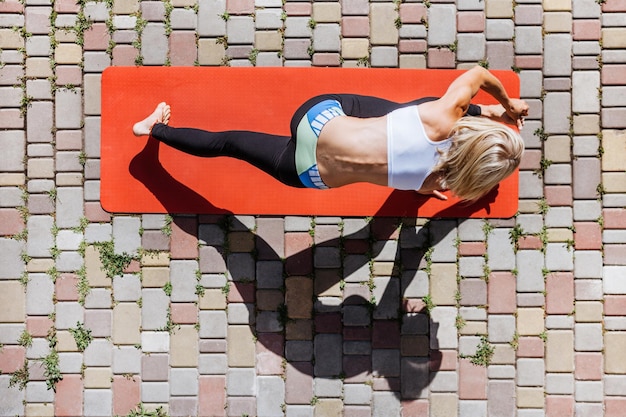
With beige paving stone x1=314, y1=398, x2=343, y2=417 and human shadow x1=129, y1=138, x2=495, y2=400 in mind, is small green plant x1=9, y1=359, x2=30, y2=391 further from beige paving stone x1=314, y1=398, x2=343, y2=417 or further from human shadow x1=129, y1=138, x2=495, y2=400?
beige paving stone x1=314, y1=398, x2=343, y2=417

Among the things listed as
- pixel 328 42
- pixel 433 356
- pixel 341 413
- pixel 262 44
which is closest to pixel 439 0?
pixel 328 42

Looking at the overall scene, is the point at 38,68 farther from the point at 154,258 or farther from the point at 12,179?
the point at 154,258

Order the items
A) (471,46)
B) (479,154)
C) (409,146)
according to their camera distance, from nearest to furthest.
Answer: (479,154) → (409,146) → (471,46)

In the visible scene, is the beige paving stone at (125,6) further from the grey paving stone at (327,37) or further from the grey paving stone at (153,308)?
Result: the grey paving stone at (153,308)

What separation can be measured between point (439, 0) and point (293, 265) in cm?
210

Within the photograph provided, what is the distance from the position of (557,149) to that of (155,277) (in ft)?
9.66

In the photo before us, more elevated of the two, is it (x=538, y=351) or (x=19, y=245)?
(x=19, y=245)

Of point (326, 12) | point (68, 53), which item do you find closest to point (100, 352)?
point (68, 53)

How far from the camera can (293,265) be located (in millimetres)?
3691

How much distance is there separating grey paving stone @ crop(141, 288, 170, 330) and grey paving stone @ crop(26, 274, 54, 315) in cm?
66

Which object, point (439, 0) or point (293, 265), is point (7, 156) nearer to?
point (293, 265)

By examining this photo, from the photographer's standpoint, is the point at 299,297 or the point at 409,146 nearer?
the point at 409,146

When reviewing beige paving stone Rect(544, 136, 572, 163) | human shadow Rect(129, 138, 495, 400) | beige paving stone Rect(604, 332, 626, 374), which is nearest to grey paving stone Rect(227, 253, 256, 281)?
human shadow Rect(129, 138, 495, 400)

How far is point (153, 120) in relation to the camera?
3535 mm
